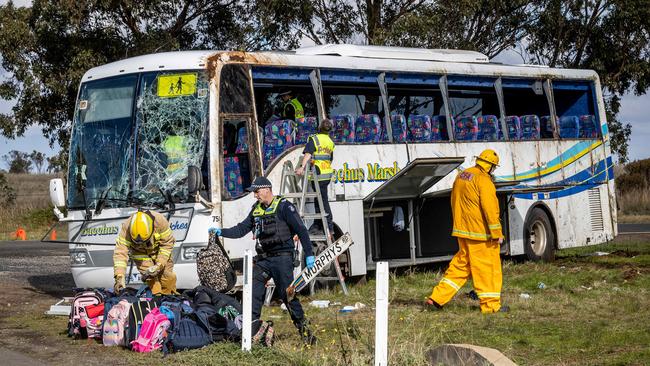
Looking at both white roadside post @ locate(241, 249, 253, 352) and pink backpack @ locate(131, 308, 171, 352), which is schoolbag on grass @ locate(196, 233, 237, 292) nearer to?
pink backpack @ locate(131, 308, 171, 352)

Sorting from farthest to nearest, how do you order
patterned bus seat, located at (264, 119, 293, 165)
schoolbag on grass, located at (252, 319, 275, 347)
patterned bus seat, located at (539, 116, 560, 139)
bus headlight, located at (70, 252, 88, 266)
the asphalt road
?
1. the asphalt road
2. patterned bus seat, located at (539, 116, 560, 139)
3. patterned bus seat, located at (264, 119, 293, 165)
4. bus headlight, located at (70, 252, 88, 266)
5. schoolbag on grass, located at (252, 319, 275, 347)

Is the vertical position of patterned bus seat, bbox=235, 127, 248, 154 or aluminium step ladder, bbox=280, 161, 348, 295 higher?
patterned bus seat, bbox=235, 127, 248, 154

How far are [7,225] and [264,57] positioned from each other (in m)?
22.1

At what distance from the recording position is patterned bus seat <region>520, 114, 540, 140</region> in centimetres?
1978

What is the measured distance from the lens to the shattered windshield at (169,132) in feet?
47.0

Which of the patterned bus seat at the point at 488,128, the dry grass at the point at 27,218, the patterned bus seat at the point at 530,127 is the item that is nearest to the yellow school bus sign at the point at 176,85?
the patterned bus seat at the point at 488,128

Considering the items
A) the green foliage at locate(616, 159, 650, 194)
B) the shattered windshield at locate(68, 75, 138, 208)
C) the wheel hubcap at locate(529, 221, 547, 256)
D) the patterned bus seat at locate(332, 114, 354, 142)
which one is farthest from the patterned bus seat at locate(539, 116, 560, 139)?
the green foliage at locate(616, 159, 650, 194)

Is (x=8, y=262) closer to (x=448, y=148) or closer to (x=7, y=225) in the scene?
(x=448, y=148)

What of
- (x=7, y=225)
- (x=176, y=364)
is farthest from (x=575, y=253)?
(x=7, y=225)

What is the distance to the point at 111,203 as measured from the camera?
1470 cm

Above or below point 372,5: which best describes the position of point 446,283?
below

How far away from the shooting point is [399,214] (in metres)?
17.4

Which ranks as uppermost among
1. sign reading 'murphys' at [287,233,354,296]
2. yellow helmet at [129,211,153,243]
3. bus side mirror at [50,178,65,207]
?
bus side mirror at [50,178,65,207]

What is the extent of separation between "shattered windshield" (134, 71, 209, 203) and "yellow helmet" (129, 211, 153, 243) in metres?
1.29
